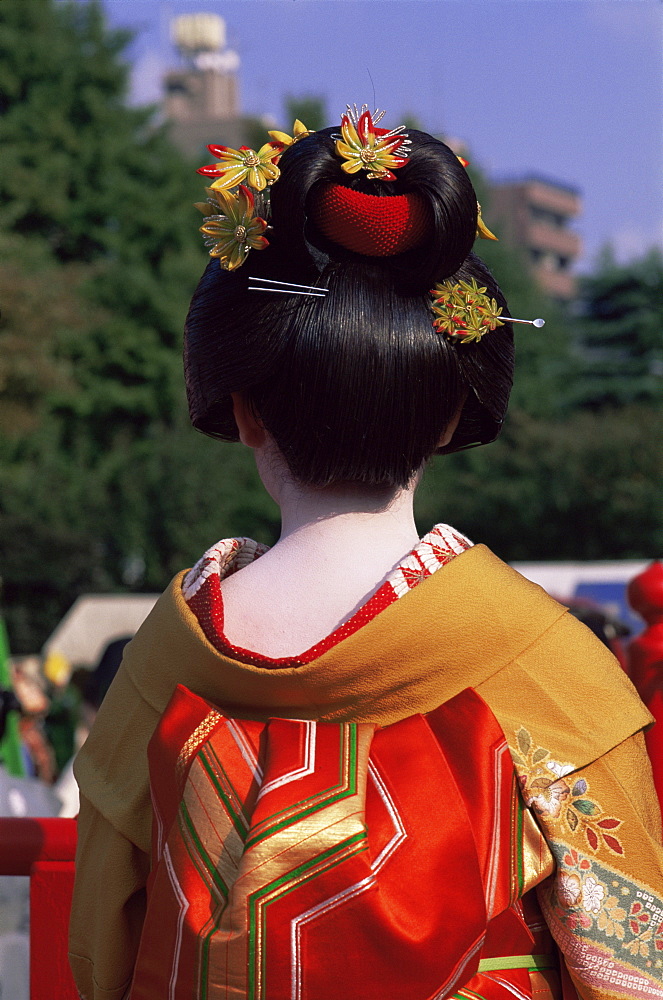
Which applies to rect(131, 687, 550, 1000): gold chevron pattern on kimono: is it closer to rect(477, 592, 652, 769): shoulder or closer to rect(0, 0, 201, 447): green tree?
rect(477, 592, 652, 769): shoulder

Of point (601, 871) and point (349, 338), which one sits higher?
point (349, 338)

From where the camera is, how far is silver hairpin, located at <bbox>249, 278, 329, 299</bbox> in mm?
1241

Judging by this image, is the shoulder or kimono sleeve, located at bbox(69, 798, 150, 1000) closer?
the shoulder

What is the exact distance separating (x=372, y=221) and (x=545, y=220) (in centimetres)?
5423

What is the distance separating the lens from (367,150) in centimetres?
126

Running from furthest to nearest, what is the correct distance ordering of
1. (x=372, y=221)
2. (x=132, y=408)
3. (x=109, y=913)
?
(x=132, y=408) → (x=109, y=913) → (x=372, y=221)

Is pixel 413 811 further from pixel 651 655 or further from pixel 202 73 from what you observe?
pixel 202 73

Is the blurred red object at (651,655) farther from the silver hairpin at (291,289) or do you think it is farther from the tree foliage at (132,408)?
the tree foliage at (132,408)

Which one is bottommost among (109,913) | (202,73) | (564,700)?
(202,73)

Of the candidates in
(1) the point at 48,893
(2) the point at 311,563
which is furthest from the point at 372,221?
(1) the point at 48,893

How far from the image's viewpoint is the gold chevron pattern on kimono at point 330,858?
110cm

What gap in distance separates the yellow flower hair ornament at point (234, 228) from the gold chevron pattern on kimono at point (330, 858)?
521mm

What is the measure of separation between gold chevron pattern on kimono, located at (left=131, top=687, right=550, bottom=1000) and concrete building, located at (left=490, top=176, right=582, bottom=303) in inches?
1947

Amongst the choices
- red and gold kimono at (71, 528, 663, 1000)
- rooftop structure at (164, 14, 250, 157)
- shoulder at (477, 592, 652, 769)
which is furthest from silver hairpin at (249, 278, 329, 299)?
rooftop structure at (164, 14, 250, 157)
